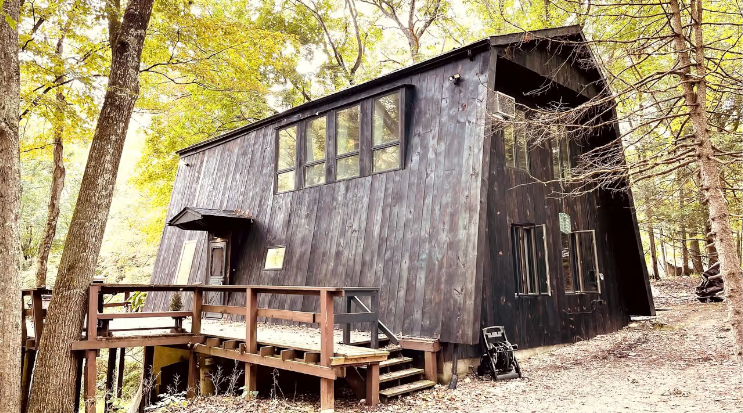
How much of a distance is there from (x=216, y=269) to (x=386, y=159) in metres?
5.35

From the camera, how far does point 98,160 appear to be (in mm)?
6332

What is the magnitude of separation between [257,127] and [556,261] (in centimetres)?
710

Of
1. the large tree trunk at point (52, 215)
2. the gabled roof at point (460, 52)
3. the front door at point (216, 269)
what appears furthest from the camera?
the large tree trunk at point (52, 215)

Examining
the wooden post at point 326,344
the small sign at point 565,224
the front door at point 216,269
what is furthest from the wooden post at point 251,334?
the small sign at point 565,224

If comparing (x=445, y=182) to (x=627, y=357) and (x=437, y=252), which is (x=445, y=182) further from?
(x=627, y=357)

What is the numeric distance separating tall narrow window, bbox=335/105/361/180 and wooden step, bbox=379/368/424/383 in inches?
142

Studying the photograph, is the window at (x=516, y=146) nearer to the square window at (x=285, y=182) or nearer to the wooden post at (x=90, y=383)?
the square window at (x=285, y=182)

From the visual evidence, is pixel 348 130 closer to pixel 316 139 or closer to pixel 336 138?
pixel 336 138

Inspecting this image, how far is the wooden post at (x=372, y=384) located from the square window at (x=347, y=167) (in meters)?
3.89

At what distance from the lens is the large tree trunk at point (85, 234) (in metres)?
5.95

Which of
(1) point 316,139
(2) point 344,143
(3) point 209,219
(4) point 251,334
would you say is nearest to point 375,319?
(4) point 251,334

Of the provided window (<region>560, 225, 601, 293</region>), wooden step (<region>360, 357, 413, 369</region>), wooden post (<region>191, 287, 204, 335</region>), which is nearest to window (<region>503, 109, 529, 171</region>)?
window (<region>560, 225, 601, 293</region>)

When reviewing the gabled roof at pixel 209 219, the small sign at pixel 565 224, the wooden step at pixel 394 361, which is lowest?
the wooden step at pixel 394 361

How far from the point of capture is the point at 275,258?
9.91 m
